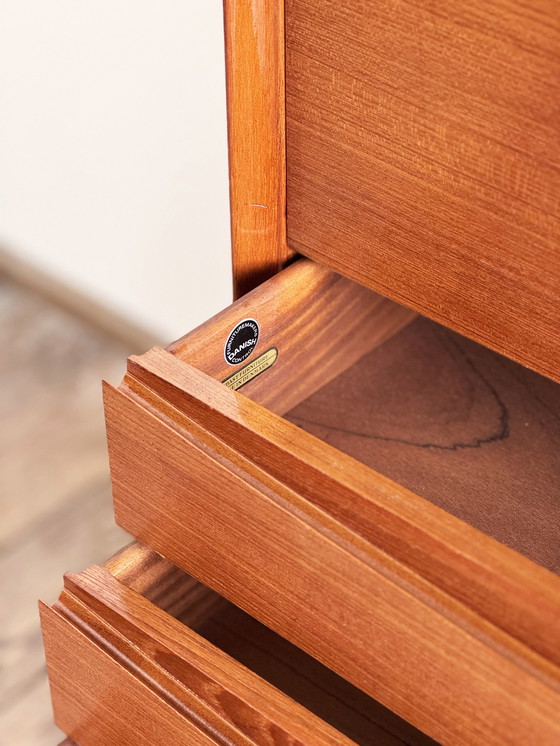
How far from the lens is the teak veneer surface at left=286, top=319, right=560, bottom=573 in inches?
27.3

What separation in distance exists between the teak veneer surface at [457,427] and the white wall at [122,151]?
0.26 meters

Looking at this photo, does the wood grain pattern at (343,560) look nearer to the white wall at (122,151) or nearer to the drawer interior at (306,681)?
the drawer interior at (306,681)

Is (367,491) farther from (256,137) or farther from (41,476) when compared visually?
(41,476)

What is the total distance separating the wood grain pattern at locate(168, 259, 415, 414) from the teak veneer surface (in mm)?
17

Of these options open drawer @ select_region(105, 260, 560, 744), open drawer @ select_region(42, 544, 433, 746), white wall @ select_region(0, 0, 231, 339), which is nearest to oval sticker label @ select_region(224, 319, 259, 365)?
open drawer @ select_region(105, 260, 560, 744)

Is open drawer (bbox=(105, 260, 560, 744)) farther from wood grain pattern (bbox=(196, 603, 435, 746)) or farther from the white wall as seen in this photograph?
the white wall

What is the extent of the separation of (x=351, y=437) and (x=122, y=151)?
1.34 ft

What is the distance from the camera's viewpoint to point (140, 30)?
91 cm

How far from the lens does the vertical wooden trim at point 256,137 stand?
59cm

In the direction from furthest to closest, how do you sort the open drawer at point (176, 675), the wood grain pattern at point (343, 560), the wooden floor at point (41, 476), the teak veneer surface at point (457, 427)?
the wooden floor at point (41, 476)
the teak veneer surface at point (457, 427)
the open drawer at point (176, 675)
the wood grain pattern at point (343, 560)

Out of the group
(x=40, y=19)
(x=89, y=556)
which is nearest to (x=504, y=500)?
(x=89, y=556)

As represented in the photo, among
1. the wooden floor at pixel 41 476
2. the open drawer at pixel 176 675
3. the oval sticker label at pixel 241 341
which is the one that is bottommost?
the wooden floor at pixel 41 476

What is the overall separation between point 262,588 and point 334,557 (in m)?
0.08

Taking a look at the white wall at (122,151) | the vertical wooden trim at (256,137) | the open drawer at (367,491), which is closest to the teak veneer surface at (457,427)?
the open drawer at (367,491)
